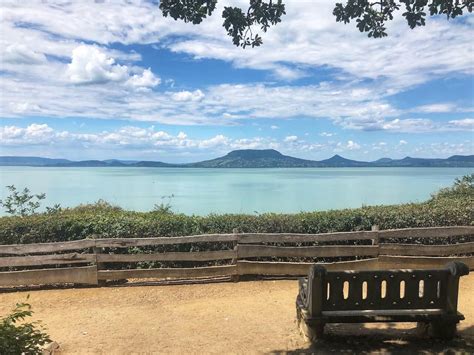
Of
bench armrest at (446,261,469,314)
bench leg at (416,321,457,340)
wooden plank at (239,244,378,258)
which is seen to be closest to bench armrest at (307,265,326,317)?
bench leg at (416,321,457,340)

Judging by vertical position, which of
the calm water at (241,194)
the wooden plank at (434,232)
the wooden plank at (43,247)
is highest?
the wooden plank at (434,232)

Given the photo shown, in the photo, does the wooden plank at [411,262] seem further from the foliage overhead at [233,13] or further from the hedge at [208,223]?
the foliage overhead at [233,13]

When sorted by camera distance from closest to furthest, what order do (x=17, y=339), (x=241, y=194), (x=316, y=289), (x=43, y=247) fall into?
(x=17, y=339), (x=316, y=289), (x=43, y=247), (x=241, y=194)

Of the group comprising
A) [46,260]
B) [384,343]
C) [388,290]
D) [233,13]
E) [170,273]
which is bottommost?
[170,273]

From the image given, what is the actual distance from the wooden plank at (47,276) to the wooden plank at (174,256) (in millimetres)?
368

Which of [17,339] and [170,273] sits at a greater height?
[17,339]

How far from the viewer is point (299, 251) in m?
9.41

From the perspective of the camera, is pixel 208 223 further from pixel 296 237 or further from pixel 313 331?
pixel 313 331

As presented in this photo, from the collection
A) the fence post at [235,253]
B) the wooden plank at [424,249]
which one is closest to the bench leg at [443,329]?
the wooden plank at [424,249]

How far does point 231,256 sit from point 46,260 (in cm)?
395

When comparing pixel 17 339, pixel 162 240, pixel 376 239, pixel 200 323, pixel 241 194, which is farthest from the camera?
pixel 241 194

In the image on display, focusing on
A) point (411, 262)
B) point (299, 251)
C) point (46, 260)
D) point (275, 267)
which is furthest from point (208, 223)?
point (411, 262)

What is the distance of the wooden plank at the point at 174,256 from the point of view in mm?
9305

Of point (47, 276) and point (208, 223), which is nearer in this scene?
point (47, 276)
